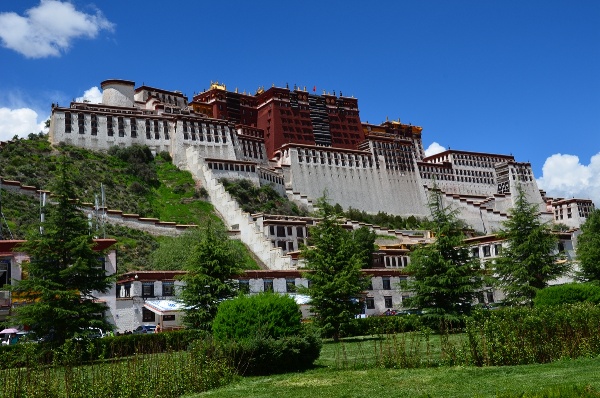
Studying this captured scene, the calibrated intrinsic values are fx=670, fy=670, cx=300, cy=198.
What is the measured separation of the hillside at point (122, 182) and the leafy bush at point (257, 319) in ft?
129

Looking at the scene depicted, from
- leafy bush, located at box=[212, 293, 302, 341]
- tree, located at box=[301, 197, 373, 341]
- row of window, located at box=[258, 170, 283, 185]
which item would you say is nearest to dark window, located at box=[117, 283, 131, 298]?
tree, located at box=[301, 197, 373, 341]

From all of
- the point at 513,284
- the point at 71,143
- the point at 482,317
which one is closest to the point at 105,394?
the point at 482,317

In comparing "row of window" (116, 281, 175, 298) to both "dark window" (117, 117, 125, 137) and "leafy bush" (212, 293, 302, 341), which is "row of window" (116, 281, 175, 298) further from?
"dark window" (117, 117, 125, 137)

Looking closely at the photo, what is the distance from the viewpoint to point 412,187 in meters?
109

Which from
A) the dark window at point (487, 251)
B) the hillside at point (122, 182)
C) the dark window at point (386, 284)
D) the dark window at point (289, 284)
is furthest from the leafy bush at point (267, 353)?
the dark window at point (487, 251)

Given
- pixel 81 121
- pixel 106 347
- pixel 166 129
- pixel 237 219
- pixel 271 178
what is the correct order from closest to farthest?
pixel 106 347, pixel 237 219, pixel 81 121, pixel 271 178, pixel 166 129

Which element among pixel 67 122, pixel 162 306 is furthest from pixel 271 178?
pixel 162 306

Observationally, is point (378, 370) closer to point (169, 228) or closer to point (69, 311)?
point (69, 311)

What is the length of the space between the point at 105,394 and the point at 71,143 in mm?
76607

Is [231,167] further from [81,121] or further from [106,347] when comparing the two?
[106,347]

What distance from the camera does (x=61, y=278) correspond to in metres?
24.1

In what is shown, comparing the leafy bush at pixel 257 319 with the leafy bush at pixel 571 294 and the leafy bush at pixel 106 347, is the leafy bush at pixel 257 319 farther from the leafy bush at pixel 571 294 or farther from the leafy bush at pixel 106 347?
the leafy bush at pixel 571 294

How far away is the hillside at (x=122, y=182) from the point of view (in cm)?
6200

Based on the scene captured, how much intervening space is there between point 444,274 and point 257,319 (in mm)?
13881
